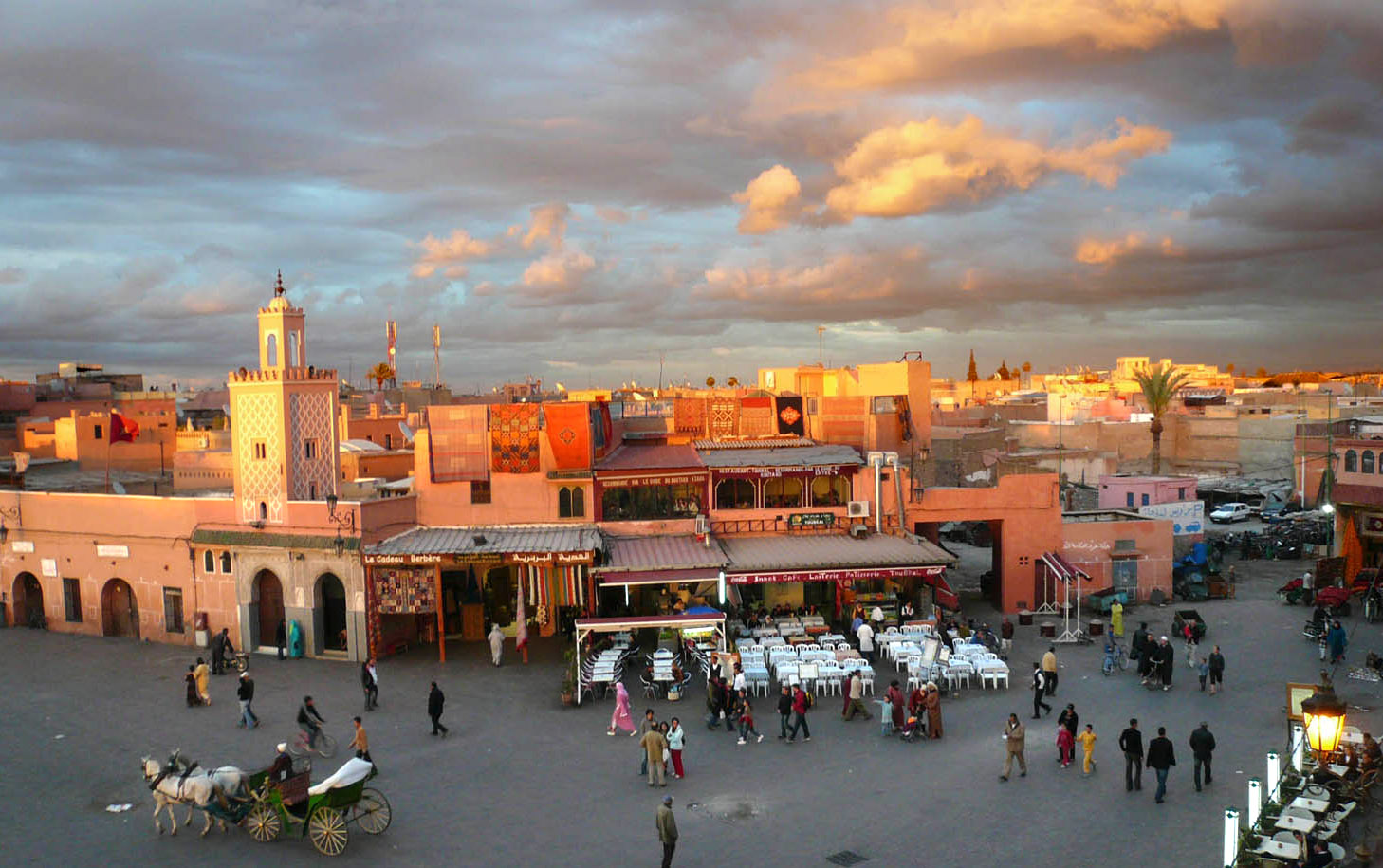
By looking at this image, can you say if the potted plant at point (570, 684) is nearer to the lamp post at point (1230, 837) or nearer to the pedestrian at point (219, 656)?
the pedestrian at point (219, 656)

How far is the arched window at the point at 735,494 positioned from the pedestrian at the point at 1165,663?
38.6 feet

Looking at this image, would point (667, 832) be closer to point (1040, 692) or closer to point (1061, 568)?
point (1040, 692)

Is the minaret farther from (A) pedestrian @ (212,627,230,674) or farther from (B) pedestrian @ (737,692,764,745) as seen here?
(B) pedestrian @ (737,692,764,745)

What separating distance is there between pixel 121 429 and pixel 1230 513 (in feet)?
161

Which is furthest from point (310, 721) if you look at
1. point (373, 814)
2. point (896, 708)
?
point (896, 708)

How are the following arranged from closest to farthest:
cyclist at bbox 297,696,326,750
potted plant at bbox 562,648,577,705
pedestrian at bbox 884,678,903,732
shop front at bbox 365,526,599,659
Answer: cyclist at bbox 297,696,326,750
pedestrian at bbox 884,678,903,732
potted plant at bbox 562,648,577,705
shop front at bbox 365,526,599,659

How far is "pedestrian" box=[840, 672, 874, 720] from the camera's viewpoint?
2027cm

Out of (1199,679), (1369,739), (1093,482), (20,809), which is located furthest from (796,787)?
(1093,482)

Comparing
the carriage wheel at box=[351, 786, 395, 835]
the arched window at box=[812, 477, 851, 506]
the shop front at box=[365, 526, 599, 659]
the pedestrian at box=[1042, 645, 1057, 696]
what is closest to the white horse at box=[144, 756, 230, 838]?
the carriage wheel at box=[351, 786, 395, 835]

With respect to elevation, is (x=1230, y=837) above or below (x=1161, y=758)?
above

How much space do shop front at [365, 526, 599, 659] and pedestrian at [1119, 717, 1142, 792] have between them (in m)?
13.4

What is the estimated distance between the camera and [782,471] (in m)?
29.4

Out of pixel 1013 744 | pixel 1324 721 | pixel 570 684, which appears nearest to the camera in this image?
pixel 1324 721

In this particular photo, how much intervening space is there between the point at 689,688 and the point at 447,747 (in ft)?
19.1
